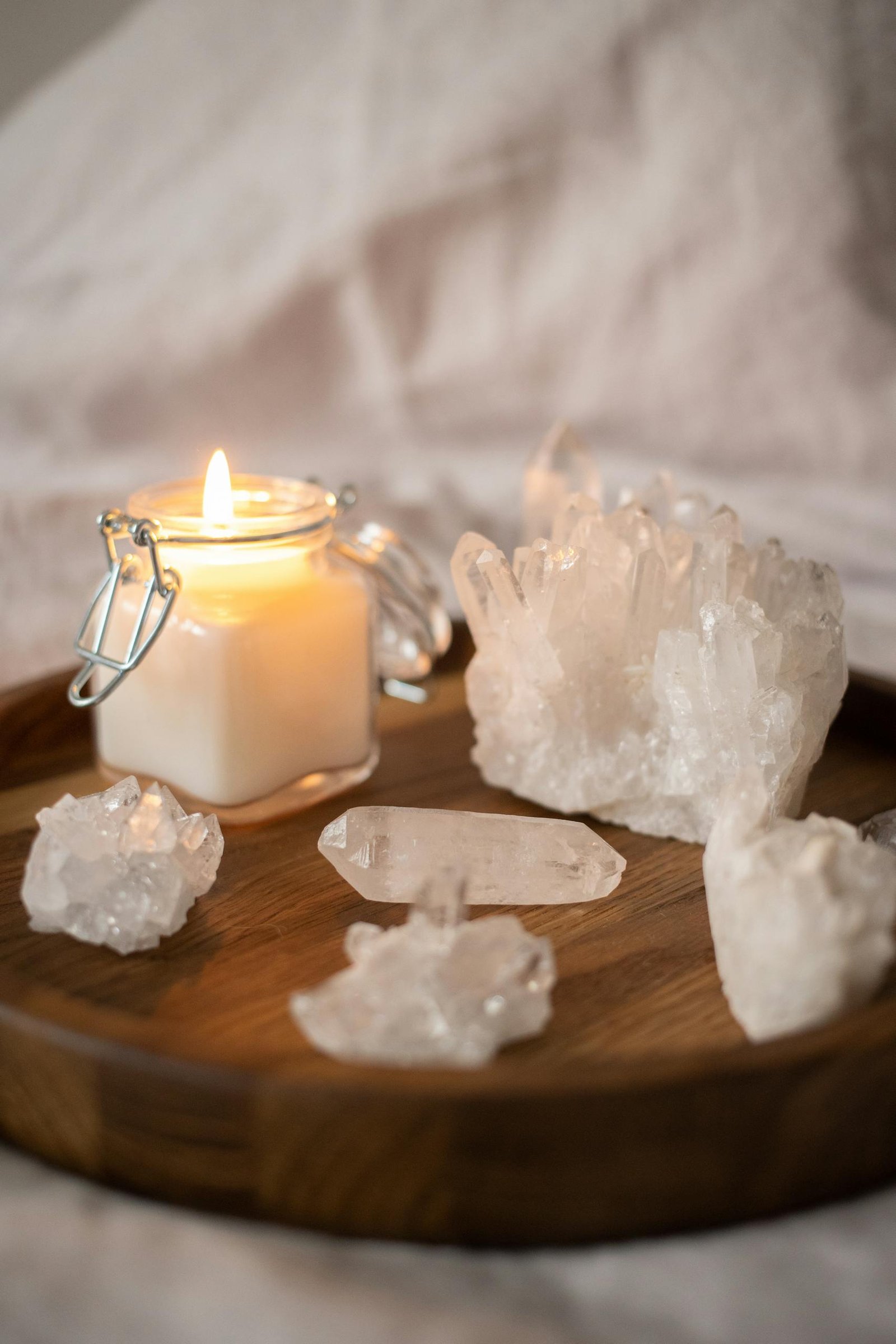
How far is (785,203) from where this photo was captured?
1820 mm

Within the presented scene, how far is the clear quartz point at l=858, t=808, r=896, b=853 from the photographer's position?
940 millimetres

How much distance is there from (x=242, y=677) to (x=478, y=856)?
0.67 feet

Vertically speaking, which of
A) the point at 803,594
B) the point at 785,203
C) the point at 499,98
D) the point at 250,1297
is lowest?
the point at 250,1297

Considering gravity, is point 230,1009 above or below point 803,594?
below

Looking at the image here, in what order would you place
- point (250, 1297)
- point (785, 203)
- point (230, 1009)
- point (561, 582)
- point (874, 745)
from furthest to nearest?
1. point (785, 203)
2. point (874, 745)
3. point (561, 582)
4. point (230, 1009)
5. point (250, 1297)

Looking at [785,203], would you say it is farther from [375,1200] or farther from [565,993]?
[375,1200]

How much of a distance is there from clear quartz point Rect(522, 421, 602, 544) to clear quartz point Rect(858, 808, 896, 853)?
1.75ft

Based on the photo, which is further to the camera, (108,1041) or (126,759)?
(126,759)

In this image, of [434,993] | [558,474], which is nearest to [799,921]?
[434,993]

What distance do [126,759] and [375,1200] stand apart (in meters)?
0.47

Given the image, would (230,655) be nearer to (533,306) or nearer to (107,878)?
(107,878)

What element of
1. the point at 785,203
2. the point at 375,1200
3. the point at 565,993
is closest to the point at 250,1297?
the point at 375,1200

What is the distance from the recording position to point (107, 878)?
839mm

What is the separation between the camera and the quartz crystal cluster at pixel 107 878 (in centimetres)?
83
